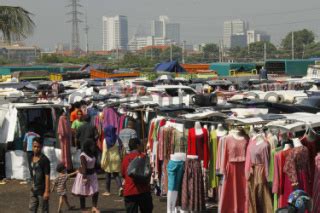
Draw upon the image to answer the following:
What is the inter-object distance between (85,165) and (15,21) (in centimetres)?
589

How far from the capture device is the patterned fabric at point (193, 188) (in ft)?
33.7

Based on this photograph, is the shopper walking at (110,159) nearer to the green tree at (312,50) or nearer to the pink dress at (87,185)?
the pink dress at (87,185)

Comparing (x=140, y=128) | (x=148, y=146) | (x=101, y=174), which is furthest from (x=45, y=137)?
(x=148, y=146)

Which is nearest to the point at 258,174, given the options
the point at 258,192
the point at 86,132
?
the point at 258,192

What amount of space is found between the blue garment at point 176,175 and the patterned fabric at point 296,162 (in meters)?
1.94

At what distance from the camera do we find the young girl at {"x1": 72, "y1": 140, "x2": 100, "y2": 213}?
10905mm

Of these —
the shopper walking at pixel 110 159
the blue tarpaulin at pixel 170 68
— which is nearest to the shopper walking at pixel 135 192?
the shopper walking at pixel 110 159

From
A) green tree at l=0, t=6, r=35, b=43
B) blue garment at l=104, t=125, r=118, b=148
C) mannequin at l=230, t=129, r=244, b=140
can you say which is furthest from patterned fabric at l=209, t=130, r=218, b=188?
green tree at l=0, t=6, r=35, b=43

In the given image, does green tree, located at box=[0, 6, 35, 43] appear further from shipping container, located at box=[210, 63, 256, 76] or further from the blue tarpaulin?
shipping container, located at box=[210, 63, 256, 76]

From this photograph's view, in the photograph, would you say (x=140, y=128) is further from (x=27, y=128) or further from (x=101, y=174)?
(x=27, y=128)

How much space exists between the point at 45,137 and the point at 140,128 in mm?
2567

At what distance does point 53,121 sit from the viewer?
16109mm

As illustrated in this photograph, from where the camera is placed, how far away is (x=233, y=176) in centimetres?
1016

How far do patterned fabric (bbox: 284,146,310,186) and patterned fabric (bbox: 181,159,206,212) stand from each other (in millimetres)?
1677
